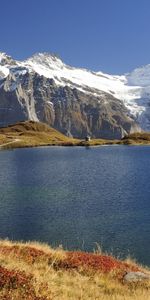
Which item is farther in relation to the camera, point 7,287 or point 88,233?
point 88,233

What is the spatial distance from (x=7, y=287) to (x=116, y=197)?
2463 inches

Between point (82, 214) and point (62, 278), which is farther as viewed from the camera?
point (82, 214)

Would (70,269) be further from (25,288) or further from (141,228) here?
(141,228)

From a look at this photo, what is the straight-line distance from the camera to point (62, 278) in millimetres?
20516

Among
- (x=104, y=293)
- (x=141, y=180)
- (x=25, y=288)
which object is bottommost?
(x=141, y=180)

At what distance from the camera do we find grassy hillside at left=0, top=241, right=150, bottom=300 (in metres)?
16.2

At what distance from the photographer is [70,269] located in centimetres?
2292

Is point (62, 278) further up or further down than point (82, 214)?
further up

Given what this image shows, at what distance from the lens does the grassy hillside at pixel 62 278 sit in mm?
16188

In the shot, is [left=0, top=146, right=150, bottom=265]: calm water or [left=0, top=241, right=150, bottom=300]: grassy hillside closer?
A: [left=0, top=241, right=150, bottom=300]: grassy hillside

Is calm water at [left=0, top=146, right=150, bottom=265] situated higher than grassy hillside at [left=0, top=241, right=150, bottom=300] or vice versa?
grassy hillside at [left=0, top=241, right=150, bottom=300]

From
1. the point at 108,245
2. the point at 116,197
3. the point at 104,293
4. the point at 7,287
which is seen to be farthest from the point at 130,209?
the point at 7,287

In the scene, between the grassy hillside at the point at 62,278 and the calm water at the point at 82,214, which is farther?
the calm water at the point at 82,214

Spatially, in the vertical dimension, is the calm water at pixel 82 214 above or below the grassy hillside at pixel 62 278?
below
